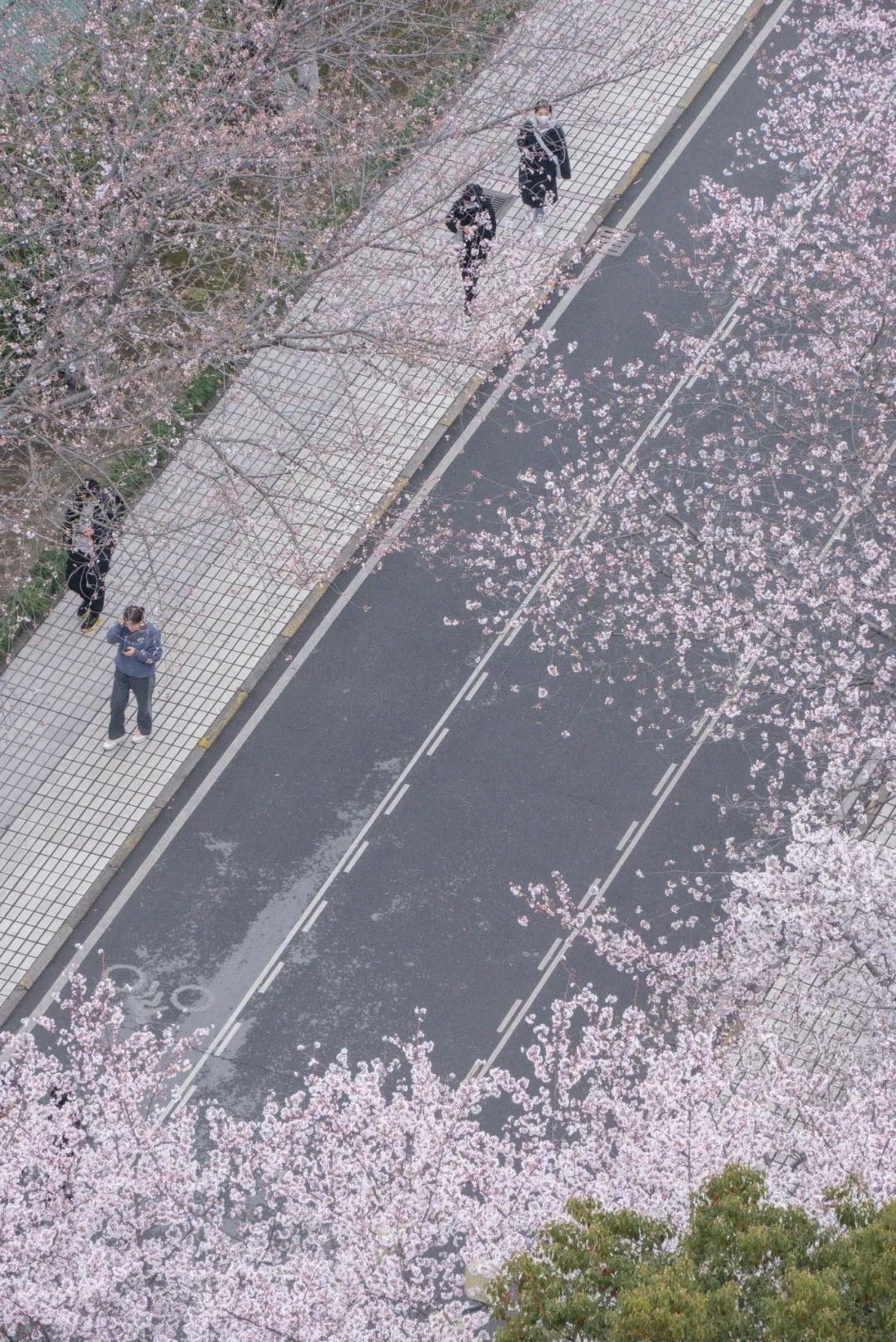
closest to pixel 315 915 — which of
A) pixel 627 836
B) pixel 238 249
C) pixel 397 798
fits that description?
pixel 397 798

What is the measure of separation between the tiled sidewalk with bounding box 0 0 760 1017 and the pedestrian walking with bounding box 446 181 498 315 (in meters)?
0.26

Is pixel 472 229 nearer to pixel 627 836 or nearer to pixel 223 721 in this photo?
pixel 223 721

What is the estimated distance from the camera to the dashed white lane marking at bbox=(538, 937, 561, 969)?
22875mm

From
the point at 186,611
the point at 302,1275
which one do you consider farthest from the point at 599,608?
the point at 302,1275

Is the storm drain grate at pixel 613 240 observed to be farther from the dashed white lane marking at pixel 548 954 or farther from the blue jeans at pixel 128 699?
the dashed white lane marking at pixel 548 954

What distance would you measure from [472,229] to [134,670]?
7445mm

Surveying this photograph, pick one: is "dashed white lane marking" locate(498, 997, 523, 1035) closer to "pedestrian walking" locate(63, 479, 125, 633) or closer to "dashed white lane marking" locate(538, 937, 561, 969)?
"dashed white lane marking" locate(538, 937, 561, 969)

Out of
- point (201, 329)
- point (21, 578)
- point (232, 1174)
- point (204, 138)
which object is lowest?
point (232, 1174)

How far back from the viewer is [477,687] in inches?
980

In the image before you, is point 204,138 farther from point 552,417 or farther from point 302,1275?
point 302,1275

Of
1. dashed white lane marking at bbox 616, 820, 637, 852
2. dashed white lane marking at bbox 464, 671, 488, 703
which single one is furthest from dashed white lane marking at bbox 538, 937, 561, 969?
dashed white lane marking at bbox 464, 671, 488, 703

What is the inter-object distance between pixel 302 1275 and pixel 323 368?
14.2 meters

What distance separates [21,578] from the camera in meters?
25.6

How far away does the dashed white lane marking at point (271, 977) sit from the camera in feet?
75.2
